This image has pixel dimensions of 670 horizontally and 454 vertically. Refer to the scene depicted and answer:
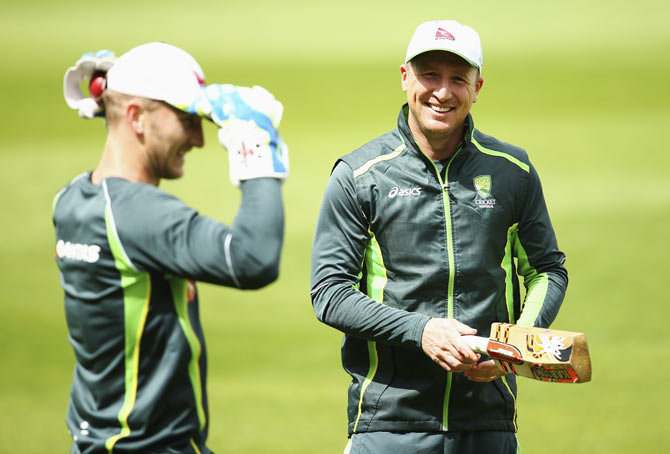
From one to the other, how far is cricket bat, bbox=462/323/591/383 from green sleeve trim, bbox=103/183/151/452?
1013 millimetres

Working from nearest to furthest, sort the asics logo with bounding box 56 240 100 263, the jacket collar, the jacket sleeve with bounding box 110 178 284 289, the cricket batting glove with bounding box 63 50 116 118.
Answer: the jacket sleeve with bounding box 110 178 284 289 < the asics logo with bounding box 56 240 100 263 < the cricket batting glove with bounding box 63 50 116 118 < the jacket collar

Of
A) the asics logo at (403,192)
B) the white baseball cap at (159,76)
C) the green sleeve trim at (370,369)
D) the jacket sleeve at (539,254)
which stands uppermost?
the white baseball cap at (159,76)

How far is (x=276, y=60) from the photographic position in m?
11.5

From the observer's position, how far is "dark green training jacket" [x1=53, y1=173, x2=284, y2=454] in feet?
6.80

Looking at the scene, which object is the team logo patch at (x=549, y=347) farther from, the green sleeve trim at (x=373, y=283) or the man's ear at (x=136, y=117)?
the man's ear at (x=136, y=117)

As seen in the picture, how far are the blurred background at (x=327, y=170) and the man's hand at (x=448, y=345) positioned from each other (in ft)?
9.37

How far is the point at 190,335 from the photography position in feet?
7.31

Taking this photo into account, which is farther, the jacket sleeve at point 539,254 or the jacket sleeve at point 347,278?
the jacket sleeve at point 539,254

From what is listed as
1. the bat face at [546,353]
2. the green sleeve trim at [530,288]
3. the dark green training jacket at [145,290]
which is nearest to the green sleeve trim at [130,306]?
the dark green training jacket at [145,290]

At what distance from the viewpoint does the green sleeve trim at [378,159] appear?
9.73 feet

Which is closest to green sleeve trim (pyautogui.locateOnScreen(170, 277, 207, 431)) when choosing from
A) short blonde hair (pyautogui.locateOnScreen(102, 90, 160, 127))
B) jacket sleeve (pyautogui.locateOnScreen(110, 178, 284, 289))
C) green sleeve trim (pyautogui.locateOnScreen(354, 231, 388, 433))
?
jacket sleeve (pyautogui.locateOnScreen(110, 178, 284, 289))

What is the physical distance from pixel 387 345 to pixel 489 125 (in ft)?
24.5

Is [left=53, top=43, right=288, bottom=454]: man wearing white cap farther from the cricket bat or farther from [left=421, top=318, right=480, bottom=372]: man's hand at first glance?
the cricket bat

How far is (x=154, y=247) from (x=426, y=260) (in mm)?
1090
